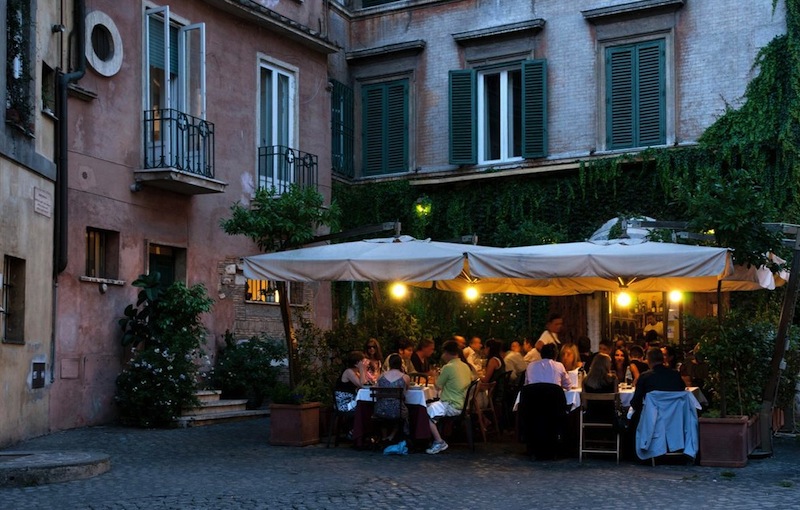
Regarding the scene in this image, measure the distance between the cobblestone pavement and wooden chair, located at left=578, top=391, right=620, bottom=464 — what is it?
0.67ft

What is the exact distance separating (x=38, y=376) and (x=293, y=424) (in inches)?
132

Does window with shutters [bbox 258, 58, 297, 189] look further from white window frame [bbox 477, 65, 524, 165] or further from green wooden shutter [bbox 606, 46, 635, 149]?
green wooden shutter [bbox 606, 46, 635, 149]

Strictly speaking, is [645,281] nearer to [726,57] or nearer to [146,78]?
[726,57]

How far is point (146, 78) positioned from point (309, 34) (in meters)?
4.26

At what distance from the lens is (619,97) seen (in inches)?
767

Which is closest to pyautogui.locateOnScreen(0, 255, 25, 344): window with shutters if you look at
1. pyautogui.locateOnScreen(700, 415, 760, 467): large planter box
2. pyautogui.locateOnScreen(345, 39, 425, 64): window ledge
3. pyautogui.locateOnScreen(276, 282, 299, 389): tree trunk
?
pyautogui.locateOnScreen(276, 282, 299, 389): tree trunk

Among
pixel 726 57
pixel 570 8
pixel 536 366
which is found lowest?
pixel 536 366

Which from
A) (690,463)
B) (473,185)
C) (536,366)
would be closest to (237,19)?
(473,185)

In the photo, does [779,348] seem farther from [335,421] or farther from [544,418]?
[335,421]

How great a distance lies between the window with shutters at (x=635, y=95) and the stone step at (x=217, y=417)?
781 centimetres

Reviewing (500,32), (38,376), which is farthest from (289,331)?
(500,32)

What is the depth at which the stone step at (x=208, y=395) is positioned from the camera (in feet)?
53.5

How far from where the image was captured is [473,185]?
20.8 meters

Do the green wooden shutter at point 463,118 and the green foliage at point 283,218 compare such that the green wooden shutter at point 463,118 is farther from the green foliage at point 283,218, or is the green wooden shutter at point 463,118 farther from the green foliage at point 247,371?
the green foliage at point 283,218
